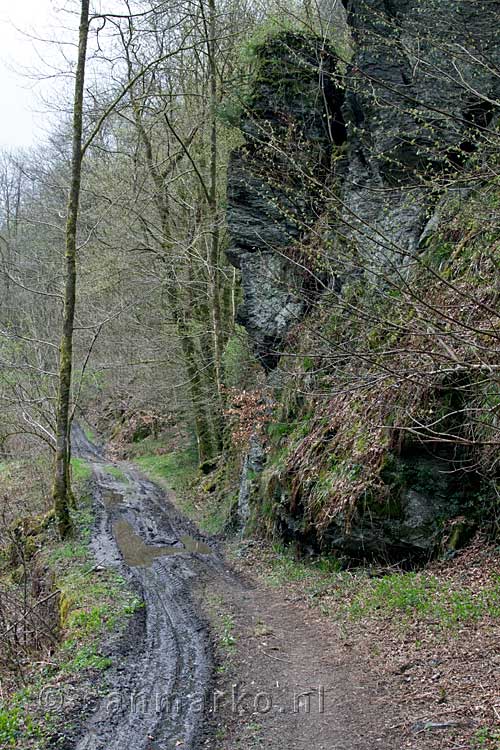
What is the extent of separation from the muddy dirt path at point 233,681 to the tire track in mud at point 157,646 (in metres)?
0.01

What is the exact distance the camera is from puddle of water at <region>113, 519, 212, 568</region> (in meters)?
10.5

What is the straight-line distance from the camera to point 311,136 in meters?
12.3

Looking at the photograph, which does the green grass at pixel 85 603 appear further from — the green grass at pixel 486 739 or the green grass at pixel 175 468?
the green grass at pixel 175 468

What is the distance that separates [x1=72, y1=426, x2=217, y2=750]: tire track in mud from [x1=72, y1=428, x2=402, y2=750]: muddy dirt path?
0.04ft

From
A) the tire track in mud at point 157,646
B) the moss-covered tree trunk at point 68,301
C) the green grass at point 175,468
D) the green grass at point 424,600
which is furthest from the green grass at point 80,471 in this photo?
the green grass at point 424,600

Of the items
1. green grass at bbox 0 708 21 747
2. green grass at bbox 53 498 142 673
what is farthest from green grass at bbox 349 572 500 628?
green grass at bbox 0 708 21 747

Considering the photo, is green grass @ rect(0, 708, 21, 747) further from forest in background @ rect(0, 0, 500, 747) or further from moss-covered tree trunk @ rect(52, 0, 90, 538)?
moss-covered tree trunk @ rect(52, 0, 90, 538)

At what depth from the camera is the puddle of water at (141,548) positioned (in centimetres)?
1049

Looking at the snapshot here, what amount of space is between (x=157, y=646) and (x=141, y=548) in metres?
4.94

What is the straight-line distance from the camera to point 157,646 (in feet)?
21.3

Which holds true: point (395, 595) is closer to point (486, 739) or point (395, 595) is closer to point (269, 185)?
point (486, 739)

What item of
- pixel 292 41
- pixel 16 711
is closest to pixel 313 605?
pixel 16 711

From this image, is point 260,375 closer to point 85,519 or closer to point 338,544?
point 85,519

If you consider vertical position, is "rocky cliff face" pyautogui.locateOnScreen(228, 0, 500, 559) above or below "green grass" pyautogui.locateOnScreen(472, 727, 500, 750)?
above
